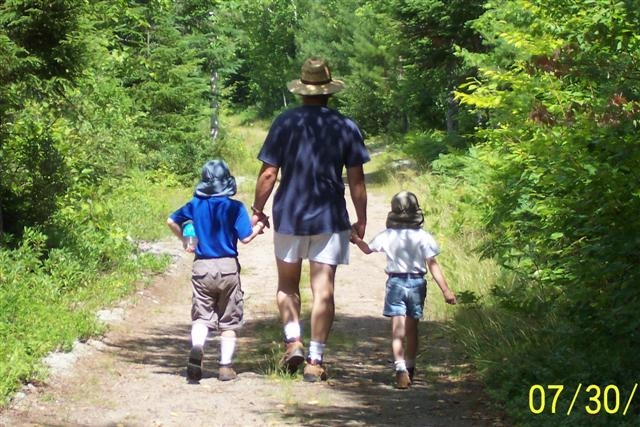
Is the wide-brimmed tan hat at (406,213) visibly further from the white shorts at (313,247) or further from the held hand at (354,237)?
the white shorts at (313,247)

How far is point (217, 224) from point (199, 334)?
85cm

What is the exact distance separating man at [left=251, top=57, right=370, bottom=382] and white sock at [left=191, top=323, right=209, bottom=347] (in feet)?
2.09

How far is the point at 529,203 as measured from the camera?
31.4ft

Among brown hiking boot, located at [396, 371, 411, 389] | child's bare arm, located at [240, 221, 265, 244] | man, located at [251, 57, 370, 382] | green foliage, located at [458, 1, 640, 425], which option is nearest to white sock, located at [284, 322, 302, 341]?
man, located at [251, 57, 370, 382]

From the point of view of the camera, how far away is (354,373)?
8.42m

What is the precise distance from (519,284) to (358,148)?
3317 mm

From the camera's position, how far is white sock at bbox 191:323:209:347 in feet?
25.7

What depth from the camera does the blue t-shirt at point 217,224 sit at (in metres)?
8.01

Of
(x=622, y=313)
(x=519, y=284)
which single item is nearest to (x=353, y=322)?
(x=519, y=284)

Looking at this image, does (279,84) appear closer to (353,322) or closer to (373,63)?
(373,63)

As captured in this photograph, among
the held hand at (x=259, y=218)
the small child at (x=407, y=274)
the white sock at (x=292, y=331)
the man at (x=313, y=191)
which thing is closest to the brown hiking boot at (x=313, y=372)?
the man at (x=313, y=191)
